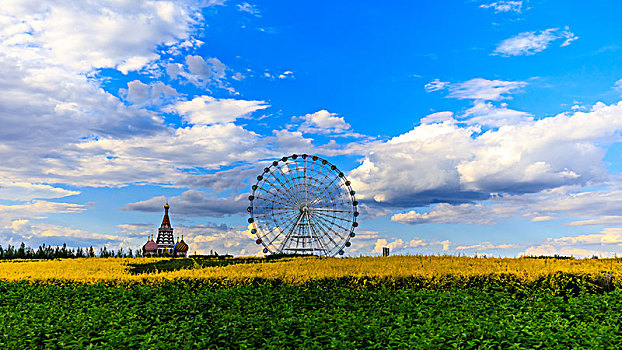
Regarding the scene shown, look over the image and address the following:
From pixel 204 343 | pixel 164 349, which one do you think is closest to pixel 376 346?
pixel 204 343

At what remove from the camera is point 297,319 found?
835 cm

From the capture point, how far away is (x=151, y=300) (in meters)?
11.5

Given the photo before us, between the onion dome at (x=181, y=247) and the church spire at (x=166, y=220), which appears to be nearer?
the onion dome at (x=181, y=247)

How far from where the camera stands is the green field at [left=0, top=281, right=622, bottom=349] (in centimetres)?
752

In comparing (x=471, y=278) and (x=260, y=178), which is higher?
(x=260, y=178)

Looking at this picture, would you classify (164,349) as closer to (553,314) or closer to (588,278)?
(553,314)

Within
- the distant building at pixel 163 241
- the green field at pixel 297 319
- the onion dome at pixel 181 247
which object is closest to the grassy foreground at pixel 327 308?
the green field at pixel 297 319

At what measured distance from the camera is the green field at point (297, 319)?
7516 millimetres

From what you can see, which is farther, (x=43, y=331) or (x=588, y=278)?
(x=588, y=278)

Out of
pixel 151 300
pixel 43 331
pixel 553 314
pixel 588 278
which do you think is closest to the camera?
pixel 43 331

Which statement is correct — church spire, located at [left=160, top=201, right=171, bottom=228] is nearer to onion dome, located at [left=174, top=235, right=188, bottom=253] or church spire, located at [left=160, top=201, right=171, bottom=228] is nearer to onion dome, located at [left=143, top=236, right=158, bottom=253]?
onion dome, located at [left=143, top=236, right=158, bottom=253]

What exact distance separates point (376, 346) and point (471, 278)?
6.59 m

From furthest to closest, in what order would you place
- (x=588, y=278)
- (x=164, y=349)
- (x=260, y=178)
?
1. (x=260, y=178)
2. (x=588, y=278)
3. (x=164, y=349)

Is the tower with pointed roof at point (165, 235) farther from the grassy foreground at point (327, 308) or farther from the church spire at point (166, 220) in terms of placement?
the grassy foreground at point (327, 308)
